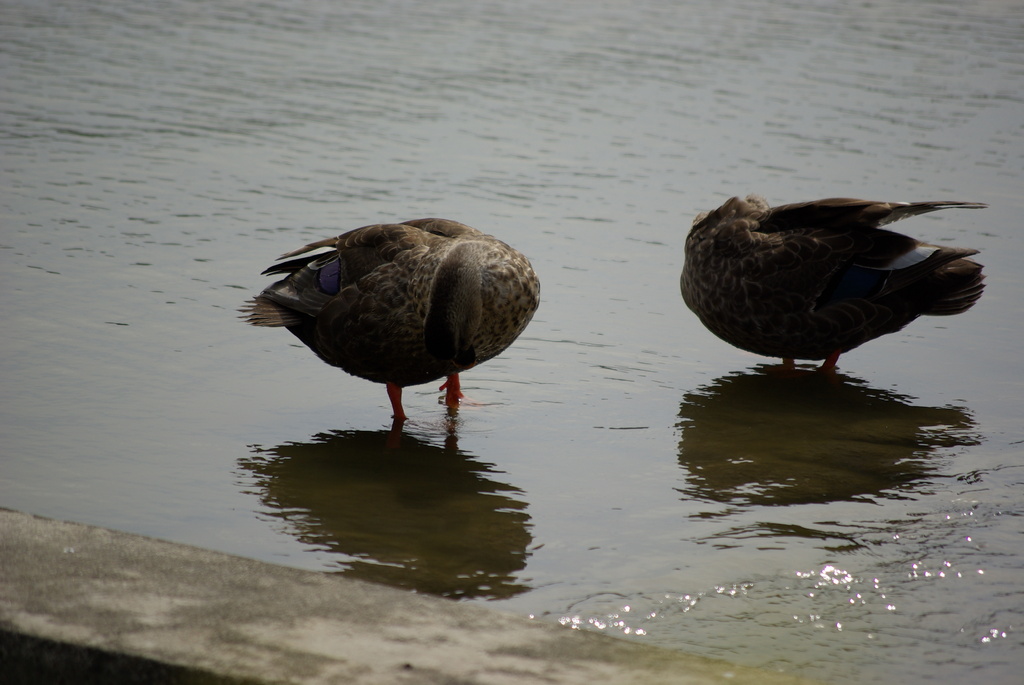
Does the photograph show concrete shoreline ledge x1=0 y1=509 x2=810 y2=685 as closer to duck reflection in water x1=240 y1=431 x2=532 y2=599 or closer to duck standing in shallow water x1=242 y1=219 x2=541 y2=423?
duck reflection in water x1=240 y1=431 x2=532 y2=599

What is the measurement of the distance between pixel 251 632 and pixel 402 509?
6.35ft

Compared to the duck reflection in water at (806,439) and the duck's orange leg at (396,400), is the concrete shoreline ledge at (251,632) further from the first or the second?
the duck's orange leg at (396,400)

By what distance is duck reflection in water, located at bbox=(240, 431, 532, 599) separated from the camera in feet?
15.0

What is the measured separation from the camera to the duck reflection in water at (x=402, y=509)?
4.56 m

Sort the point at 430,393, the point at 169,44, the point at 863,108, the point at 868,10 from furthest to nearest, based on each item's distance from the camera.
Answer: the point at 868,10 < the point at 169,44 < the point at 863,108 < the point at 430,393

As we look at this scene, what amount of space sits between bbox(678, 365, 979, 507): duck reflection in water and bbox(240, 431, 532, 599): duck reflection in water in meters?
1.01

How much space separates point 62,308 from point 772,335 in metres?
4.41

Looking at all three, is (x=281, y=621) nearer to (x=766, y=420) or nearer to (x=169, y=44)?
(x=766, y=420)

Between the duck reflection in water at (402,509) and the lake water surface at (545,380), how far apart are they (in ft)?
0.06

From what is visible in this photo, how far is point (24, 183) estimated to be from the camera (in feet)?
33.0

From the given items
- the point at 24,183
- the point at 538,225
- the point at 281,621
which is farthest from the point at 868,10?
the point at 281,621

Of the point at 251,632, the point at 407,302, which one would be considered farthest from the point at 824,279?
the point at 251,632

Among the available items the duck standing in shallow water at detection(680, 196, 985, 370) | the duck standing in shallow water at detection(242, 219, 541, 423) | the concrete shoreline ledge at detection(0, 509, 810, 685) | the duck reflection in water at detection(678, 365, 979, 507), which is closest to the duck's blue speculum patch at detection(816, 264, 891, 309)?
the duck standing in shallow water at detection(680, 196, 985, 370)

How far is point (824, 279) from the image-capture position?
23.1ft
